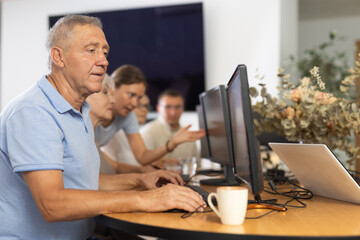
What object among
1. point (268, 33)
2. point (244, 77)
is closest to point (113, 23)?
point (268, 33)

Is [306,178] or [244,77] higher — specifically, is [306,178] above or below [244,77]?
below

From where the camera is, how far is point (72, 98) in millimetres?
1529

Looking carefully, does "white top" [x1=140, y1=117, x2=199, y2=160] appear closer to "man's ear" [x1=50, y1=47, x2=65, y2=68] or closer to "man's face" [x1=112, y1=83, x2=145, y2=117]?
"man's face" [x1=112, y1=83, x2=145, y2=117]

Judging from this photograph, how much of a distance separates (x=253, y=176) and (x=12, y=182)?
0.77 metres

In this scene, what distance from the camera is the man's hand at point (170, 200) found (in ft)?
4.19

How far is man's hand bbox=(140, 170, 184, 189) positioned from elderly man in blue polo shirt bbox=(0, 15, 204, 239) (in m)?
0.26

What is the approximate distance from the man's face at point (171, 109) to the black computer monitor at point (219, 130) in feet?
5.15

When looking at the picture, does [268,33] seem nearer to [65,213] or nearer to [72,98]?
[72,98]

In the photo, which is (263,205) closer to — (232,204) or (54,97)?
(232,204)

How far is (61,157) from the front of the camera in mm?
1294

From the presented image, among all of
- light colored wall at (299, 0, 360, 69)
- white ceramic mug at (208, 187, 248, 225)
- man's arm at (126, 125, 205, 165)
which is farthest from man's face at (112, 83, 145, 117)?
light colored wall at (299, 0, 360, 69)

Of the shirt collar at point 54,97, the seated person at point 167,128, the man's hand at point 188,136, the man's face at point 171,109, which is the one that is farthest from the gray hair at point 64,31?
the man's face at point 171,109

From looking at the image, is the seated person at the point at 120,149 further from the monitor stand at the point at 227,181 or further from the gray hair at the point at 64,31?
the gray hair at the point at 64,31

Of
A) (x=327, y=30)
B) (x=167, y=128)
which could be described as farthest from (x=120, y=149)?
(x=327, y=30)
